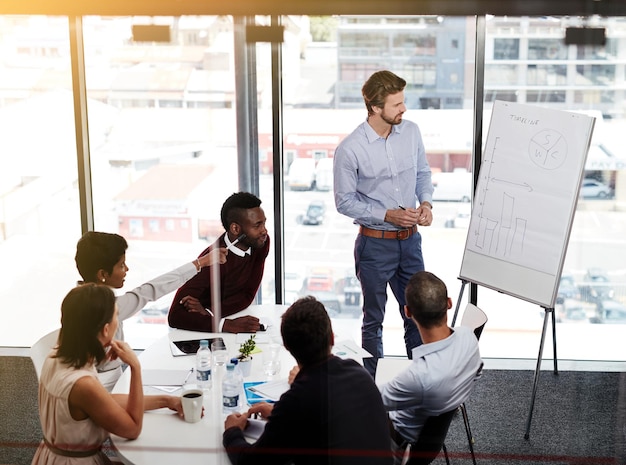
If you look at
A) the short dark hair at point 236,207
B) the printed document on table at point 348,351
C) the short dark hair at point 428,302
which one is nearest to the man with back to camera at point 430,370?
the short dark hair at point 428,302

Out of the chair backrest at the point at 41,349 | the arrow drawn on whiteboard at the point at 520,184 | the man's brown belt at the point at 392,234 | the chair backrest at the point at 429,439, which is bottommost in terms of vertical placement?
the chair backrest at the point at 429,439

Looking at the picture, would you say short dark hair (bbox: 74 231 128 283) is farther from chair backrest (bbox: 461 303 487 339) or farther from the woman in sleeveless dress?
chair backrest (bbox: 461 303 487 339)

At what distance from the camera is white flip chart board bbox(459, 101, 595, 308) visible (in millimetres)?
3170

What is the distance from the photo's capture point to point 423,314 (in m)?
2.24

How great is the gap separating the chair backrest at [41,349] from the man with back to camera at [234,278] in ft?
1.63

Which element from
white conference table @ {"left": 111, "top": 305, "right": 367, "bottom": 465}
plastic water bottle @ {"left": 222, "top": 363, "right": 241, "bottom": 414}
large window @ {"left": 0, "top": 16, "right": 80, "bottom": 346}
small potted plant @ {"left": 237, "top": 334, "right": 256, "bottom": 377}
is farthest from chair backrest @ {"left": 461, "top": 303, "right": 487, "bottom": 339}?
large window @ {"left": 0, "top": 16, "right": 80, "bottom": 346}

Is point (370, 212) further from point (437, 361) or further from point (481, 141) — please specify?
point (437, 361)

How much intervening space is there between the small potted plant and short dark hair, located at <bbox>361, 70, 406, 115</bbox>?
1479 millimetres

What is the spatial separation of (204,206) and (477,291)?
66.9 inches

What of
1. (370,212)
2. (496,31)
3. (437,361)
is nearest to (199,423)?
(437,361)

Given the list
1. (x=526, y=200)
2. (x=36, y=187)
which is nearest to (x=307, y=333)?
(x=526, y=200)

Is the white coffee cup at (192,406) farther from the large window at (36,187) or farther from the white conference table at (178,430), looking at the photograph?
the large window at (36,187)

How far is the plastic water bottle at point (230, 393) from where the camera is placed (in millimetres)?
2117

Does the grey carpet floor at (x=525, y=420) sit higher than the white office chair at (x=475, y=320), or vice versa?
the white office chair at (x=475, y=320)
